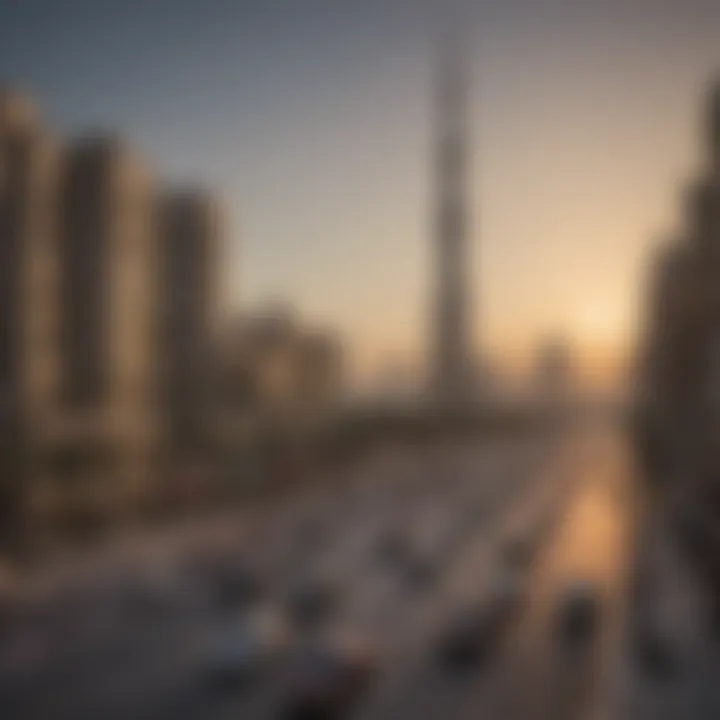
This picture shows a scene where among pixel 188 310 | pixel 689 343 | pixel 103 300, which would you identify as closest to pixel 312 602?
pixel 689 343

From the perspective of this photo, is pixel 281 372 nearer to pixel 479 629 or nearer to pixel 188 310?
pixel 188 310

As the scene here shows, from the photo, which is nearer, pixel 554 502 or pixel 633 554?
pixel 633 554

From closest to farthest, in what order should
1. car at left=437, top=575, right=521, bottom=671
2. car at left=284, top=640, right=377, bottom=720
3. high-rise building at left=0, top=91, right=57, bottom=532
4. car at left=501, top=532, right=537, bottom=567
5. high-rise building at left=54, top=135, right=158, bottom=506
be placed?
car at left=284, top=640, right=377, bottom=720 < car at left=437, top=575, right=521, bottom=671 < car at left=501, top=532, right=537, bottom=567 < high-rise building at left=0, top=91, right=57, bottom=532 < high-rise building at left=54, top=135, right=158, bottom=506

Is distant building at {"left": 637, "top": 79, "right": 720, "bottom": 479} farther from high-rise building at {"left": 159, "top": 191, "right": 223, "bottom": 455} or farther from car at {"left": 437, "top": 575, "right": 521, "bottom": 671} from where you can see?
high-rise building at {"left": 159, "top": 191, "right": 223, "bottom": 455}

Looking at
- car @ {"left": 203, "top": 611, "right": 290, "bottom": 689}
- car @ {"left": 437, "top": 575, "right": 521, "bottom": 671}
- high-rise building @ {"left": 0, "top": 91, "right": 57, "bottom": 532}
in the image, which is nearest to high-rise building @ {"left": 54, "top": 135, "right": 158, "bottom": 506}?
high-rise building @ {"left": 0, "top": 91, "right": 57, "bottom": 532}

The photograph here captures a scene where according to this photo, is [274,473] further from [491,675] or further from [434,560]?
[491,675]

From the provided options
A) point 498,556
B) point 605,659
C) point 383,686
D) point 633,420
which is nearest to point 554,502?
point 633,420

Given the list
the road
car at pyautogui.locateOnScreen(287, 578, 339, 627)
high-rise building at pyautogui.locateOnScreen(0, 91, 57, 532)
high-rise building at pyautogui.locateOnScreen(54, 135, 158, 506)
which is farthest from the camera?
high-rise building at pyautogui.locateOnScreen(54, 135, 158, 506)
